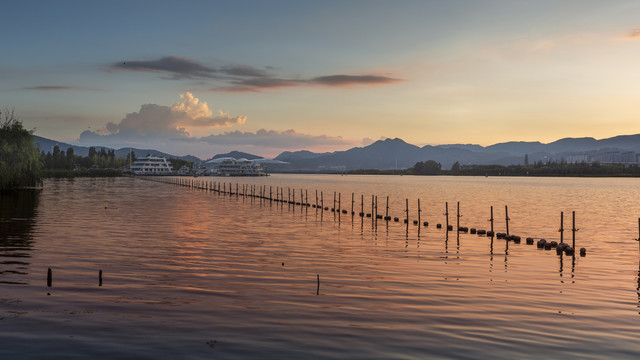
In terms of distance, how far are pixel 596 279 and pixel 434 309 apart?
13.6 metres

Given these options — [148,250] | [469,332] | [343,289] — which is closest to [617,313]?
[469,332]

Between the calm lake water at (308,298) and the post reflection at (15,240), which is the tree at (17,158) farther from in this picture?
the calm lake water at (308,298)

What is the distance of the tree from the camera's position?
95.8 m

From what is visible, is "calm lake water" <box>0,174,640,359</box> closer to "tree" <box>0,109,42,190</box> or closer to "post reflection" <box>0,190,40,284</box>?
"post reflection" <box>0,190,40,284</box>

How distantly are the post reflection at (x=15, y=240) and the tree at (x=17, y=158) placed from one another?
24125 millimetres

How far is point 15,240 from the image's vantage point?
136ft

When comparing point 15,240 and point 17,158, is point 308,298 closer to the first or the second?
point 15,240

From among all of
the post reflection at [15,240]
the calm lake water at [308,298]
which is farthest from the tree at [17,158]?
the calm lake water at [308,298]

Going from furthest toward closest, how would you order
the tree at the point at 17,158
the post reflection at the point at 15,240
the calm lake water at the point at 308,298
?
the tree at the point at 17,158 < the post reflection at the point at 15,240 < the calm lake water at the point at 308,298

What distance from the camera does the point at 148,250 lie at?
125ft

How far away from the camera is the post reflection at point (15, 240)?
2832 cm

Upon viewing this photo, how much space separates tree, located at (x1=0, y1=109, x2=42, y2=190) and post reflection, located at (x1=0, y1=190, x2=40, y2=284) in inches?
950

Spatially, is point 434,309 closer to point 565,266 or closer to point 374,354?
point 374,354

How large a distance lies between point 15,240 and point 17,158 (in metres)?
64.3
